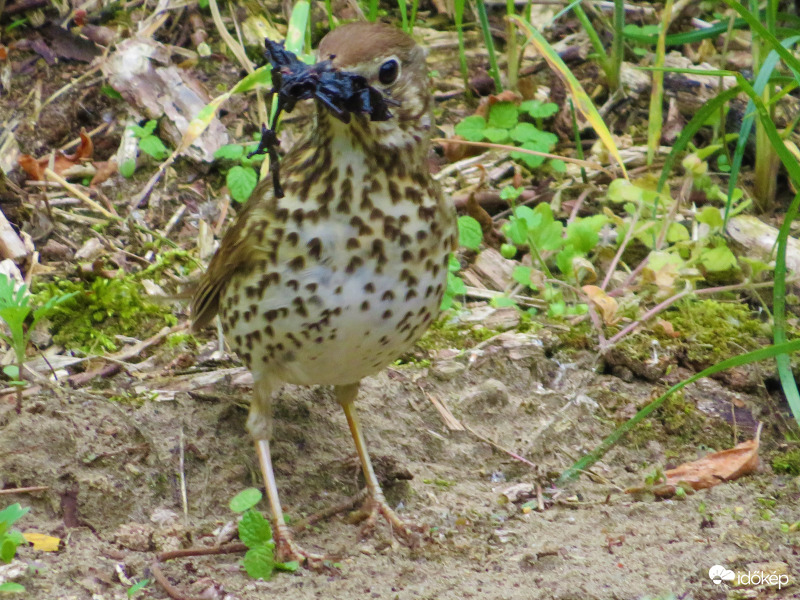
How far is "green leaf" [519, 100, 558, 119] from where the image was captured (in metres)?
4.94

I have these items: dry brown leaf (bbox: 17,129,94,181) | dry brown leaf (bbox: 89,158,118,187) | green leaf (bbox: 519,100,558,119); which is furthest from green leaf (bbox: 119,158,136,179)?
green leaf (bbox: 519,100,558,119)

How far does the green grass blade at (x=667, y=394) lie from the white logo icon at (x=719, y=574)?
501 millimetres

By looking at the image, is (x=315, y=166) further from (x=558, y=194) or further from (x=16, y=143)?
(x=16, y=143)

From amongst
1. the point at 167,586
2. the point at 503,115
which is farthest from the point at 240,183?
the point at 167,586

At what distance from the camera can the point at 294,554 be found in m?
2.98

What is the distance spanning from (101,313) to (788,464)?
2.58 metres

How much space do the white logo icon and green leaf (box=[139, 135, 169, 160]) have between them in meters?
3.17

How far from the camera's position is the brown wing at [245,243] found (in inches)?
115

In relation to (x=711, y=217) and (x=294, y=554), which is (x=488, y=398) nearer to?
(x=294, y=554)

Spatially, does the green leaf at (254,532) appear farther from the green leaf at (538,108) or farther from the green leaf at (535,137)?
the green leaf at (538,108)

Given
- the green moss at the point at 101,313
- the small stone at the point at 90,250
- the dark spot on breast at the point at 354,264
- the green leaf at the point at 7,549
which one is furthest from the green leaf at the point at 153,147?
the green leaf at the point at 7,549

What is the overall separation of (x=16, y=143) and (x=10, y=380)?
1.55 metres

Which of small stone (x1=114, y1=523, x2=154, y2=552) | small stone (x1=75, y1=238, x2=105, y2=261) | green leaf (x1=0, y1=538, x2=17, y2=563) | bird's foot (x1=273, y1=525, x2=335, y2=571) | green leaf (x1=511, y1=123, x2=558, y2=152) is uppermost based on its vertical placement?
small stone (x1=75, y1=238, x2=105, y2=261)

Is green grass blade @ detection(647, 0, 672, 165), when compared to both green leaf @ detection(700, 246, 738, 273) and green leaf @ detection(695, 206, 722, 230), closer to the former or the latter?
green leaf @ detection(695, 206, 722, 230)
